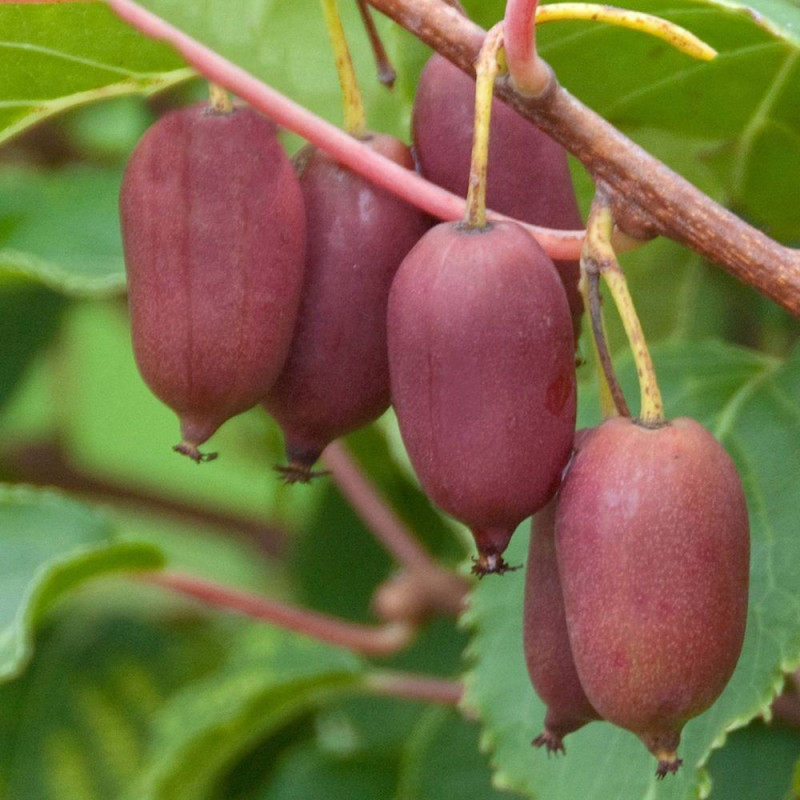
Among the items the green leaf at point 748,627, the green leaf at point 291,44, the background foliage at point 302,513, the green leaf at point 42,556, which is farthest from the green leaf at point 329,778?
the green leaf at point 291,44

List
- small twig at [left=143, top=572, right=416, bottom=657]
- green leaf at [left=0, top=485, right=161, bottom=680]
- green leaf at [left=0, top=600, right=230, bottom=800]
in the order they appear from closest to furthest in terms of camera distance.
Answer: green leaf at [left=0, top=485, right=161, bottom=680], small twig at [left=143, top=572, right=416, bottom=657], green leaf at [left=0, top=600, right=230, bottom=800]

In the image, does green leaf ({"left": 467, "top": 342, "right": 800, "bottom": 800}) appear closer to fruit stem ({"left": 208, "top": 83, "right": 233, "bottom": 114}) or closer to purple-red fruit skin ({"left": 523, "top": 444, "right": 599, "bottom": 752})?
purple-red fruit skin ({"left": 523, "top": 444, "right": 599, "bottom": 752})

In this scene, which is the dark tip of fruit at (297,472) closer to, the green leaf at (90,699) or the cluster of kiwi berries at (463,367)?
the cluster of kiwi berries at (463,367)

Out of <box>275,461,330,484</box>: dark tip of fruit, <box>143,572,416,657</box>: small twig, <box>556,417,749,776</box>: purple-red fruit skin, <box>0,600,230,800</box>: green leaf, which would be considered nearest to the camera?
<box>556,417,749,776</box>: purple-red fruit skin

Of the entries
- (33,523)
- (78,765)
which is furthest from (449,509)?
(78,765)

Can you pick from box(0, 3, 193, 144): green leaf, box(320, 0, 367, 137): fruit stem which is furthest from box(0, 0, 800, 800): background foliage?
box(320, 0, 367, 137): fruit stem

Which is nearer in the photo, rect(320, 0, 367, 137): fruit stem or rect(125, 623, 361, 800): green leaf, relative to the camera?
rect(320, 0, 367, 137): fruit stem

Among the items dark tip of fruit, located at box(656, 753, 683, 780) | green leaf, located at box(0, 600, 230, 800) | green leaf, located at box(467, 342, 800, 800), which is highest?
dark tip of fruit, located at box(656, 753, 683, 780)

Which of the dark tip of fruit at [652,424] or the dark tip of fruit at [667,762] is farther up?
the dark tip of fruit at [652,424]
